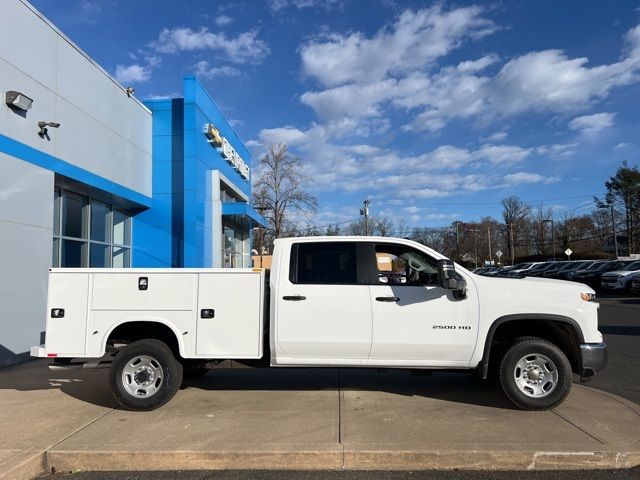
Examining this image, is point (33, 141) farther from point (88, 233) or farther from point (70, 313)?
point (70, 313)

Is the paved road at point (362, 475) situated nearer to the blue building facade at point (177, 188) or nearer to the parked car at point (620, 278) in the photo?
the blue building facade at point (177, 188)

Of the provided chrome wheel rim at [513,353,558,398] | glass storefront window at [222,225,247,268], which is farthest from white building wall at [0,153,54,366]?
glass storefront window at [222,225,247,268]

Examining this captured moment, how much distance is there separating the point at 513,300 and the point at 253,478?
337 cm

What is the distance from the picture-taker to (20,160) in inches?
371

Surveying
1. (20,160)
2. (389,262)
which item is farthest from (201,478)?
(20,160)

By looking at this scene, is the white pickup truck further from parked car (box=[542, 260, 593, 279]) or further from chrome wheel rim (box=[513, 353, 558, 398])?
parked car (box=[542, 260, 593, 279])

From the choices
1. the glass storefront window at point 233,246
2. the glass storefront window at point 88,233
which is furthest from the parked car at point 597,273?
the glass storefront window at point 88,233

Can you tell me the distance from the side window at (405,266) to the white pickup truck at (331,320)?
0.02 meters

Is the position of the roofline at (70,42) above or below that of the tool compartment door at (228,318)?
above

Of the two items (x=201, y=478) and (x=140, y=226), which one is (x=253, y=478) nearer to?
(x=201, y=478)

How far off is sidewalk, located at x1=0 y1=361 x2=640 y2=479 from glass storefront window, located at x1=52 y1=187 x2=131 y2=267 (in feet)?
17.1

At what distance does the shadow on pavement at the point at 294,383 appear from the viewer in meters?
6.57

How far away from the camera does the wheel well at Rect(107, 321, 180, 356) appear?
6.18 meters

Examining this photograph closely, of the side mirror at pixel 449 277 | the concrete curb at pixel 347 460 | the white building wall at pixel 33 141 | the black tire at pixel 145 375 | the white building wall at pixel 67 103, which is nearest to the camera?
the concrete curb at pixel 347 460
